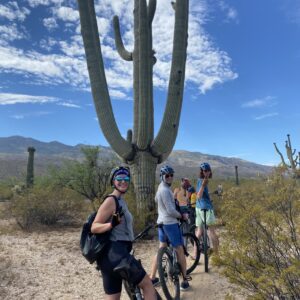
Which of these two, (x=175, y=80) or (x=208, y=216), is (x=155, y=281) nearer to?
(x=208, y=216)

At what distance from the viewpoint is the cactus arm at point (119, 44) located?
421 inches

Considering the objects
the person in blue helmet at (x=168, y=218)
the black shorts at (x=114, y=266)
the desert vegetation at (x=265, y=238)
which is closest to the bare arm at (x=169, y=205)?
the person in blue helmet at (x=168, y=218)

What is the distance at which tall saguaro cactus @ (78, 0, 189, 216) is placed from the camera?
9.16 m

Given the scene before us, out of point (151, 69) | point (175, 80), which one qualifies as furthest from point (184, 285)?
point (151, 69)

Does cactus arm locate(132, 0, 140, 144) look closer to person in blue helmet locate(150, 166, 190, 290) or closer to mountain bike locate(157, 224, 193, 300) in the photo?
person in blue helmet locate(150, 166, 190, 290)

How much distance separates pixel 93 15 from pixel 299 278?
820cm

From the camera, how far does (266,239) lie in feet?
12.5

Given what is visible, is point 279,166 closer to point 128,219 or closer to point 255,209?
point 255,209

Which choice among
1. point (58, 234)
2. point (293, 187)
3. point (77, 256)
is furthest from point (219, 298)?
point (58, 234)

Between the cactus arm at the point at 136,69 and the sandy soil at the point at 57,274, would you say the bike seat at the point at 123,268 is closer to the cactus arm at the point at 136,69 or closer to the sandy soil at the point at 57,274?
the sandy soil at the point at 57,274

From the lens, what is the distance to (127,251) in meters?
3.09

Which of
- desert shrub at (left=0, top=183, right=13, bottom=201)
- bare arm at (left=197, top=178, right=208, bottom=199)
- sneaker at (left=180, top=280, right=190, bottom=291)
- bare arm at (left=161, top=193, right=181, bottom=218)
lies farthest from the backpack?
desert shrub at (left=0, top=183, right=13, bottom=201)

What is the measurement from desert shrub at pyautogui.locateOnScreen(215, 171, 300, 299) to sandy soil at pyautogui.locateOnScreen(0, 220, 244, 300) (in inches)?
20.8

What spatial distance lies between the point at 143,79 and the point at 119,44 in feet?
7.83
